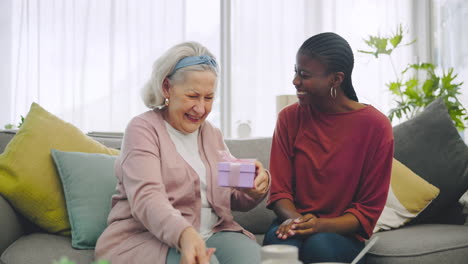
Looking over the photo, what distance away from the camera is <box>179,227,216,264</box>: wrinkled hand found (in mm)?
1109

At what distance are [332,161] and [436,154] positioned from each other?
94 centimetres

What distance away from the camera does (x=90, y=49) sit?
3.91m

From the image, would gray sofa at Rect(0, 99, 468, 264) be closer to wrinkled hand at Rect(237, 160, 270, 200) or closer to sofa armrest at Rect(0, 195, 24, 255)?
sofa armrest at Rect(0, 195, 24, 255)

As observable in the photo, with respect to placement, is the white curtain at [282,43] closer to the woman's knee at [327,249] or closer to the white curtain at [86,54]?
the white curtain at [86,54]

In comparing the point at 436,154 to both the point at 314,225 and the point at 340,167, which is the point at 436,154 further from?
the point at 314,225

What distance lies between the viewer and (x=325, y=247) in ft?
4.48

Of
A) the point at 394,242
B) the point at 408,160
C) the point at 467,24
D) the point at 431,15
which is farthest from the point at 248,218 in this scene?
the point at 431,15

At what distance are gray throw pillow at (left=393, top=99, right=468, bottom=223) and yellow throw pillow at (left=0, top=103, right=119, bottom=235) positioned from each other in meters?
1.58

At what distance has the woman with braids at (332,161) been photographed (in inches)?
59.6

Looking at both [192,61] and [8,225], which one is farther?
[8,225]

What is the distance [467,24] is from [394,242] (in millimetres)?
2989

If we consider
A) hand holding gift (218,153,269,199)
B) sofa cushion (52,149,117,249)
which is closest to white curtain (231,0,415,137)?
sofa cushion (52,149,117,249)

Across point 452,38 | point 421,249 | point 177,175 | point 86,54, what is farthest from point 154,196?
point 452,38

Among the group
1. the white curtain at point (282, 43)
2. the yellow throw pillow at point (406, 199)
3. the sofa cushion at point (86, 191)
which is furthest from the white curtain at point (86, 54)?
the yellow throw pillow at point (406, 199)
